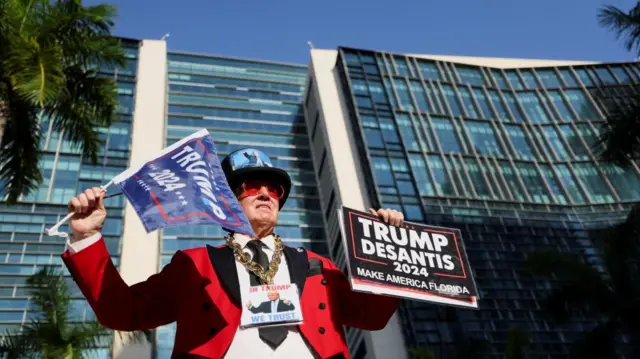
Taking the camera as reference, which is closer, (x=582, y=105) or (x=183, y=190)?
(x=183, y=190)

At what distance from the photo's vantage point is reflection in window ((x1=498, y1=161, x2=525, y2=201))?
42.8 meters

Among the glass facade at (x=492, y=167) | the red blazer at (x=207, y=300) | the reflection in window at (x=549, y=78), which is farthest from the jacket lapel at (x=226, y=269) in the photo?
the reflection in window at (x=549, y=78)

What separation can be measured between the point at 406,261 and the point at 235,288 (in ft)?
3.95

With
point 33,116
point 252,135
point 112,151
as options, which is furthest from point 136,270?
point 33,116

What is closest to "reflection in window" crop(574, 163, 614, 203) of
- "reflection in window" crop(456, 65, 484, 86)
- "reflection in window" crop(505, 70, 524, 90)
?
"reflection in window" crop(505, 70, 524, 90)

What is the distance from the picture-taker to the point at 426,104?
158 feet

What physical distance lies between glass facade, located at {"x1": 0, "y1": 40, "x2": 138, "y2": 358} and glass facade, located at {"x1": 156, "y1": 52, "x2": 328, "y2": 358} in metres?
6.06

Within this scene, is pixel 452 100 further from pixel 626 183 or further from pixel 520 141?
pixel 626 183

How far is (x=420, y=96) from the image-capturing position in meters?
48.5

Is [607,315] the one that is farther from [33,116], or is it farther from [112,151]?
[112,151]

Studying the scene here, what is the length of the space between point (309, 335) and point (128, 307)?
3.63ft

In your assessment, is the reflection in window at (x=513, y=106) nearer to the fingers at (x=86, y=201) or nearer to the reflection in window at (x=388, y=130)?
the reflection in window at (x=388, y=130)

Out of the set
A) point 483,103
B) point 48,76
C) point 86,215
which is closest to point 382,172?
point 483,103

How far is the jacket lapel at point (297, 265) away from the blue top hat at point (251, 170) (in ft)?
1.69
